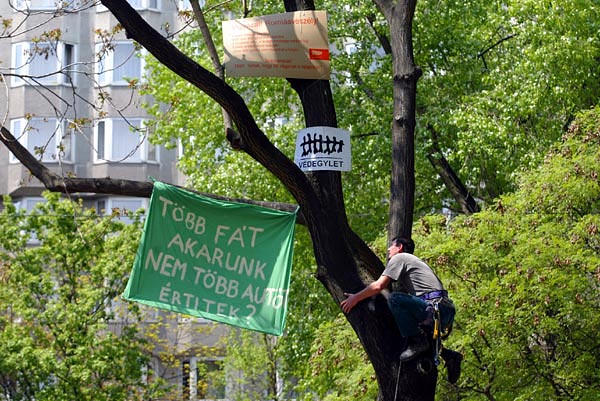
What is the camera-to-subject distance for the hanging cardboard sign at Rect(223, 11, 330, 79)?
1109 cm

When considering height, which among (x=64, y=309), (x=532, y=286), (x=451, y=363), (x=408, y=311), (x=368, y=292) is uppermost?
(x=64, y=309)

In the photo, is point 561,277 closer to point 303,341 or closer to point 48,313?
point 303,341

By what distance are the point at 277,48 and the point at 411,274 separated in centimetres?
246

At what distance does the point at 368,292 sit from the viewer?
10281mm

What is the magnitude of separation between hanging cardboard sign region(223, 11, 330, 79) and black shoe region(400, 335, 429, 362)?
2632 mm

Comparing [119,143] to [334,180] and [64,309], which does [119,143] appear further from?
[334,180]

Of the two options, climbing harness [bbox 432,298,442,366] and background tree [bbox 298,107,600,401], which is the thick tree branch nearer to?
climbing harness [bbox 432,298,442,366]

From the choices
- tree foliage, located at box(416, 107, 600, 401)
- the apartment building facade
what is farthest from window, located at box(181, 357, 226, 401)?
tree foliage, located at box(416, 107, 600, 401)

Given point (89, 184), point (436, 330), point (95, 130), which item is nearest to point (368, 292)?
point (436, 330)

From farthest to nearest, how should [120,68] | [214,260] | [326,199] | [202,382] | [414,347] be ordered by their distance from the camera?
1. [120,68]
2. [202,382]
3. [326,199]
4. [214,260]
5. [414,347]

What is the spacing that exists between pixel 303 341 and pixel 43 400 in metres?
6.34

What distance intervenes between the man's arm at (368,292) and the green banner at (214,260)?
21.5 inches

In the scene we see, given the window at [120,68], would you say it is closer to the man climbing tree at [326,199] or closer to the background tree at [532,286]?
the background tree at [532,286]

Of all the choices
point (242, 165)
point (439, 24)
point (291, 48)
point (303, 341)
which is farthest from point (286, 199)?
point (291, 48)
